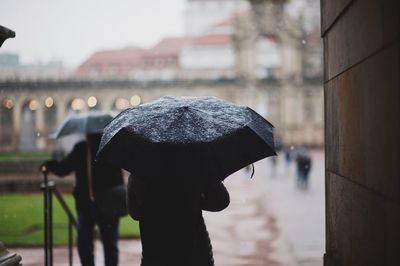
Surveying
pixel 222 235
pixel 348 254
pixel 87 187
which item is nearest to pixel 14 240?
pixel 222 235

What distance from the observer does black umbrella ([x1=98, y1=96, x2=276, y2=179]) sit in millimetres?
2965

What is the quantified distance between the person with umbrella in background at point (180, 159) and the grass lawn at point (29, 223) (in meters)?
7.47

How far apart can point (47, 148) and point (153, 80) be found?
12370mm

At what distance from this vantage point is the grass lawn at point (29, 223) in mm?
10711

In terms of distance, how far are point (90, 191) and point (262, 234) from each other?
557 centimetres

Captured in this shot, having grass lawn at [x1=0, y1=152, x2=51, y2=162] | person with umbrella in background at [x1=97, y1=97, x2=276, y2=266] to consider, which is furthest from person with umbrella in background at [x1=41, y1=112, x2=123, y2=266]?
grass lawn at [x1=0, y1=152, x2=51, y2=162]

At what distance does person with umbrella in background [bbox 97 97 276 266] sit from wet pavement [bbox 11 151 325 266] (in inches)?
191

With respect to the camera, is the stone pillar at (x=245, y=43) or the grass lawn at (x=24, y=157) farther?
the stone pillar at (x=245, y=43)

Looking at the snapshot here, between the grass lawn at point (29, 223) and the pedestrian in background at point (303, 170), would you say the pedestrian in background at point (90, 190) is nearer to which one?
the grass lawn at point (29, 223)

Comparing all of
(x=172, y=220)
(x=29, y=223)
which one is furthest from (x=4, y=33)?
(x=29, y=223)

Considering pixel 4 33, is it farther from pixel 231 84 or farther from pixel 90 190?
pixel 231 84

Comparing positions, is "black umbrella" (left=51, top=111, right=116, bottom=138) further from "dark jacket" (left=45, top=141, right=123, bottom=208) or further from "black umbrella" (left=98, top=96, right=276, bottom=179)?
"black umbrella" (left=98, top=96, right=276, bottom=179)

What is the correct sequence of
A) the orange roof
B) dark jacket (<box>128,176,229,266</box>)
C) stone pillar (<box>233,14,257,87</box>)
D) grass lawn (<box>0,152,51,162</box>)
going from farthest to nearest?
the orange roof < stone pillar (<box>233,14,257,87</box>) < grass lawn (<box>0,152,51,162</box>) < dark jacket (<box>128,176,229,266</box>)

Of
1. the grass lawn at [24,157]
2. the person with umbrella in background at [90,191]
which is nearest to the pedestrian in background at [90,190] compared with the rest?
the person with umbrella in background at [90,191]
